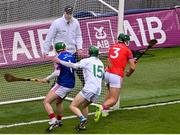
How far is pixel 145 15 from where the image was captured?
20.7 meters

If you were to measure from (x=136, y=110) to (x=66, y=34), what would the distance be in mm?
2225

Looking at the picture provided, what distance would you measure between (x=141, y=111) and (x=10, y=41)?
511 centimetres

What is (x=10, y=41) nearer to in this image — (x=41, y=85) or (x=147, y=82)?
(x=41, y=85)

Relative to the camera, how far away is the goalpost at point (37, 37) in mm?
13867

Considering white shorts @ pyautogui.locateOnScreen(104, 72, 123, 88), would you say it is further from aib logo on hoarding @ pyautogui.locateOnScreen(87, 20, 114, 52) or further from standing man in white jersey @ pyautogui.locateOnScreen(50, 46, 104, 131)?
aib logo on hoarding @ pyautogui.locateOnScreen(87, 20, 114, 52)

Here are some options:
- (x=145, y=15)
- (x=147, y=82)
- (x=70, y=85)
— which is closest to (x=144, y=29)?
(x=145, y=15)

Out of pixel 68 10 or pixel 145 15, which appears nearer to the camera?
pixel 68 10

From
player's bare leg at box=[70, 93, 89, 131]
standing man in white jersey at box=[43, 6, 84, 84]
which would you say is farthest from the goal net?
player's bare leg at box=[70, 93, 89, 131]

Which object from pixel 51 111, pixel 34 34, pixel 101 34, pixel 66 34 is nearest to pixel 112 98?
pixel 51 111

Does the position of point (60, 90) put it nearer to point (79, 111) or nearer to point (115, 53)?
point (79, 111)

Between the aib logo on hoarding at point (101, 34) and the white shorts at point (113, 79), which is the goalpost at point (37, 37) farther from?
the white shorts at point (113, 79)

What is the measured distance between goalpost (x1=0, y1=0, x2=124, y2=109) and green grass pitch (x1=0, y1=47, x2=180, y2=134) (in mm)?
59

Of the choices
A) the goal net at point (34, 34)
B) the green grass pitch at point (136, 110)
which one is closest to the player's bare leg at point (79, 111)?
the green grass pitch at point (136, 110)

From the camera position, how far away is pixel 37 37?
17297mm
